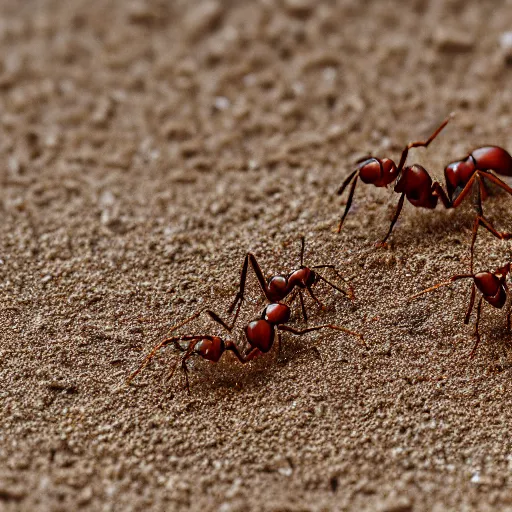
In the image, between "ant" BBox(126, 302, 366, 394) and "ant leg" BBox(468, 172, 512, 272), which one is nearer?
"ant" BBox(126, 302, 366, 394)

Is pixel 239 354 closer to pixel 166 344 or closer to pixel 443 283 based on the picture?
pixel 166 344

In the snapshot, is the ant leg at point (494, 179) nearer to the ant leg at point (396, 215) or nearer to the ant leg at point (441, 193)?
the ant leg at point (441, 193)

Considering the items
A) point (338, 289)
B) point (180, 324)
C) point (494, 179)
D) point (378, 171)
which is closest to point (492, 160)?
point (494, 179)

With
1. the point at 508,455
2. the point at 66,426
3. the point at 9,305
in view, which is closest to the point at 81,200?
the point at 9,305

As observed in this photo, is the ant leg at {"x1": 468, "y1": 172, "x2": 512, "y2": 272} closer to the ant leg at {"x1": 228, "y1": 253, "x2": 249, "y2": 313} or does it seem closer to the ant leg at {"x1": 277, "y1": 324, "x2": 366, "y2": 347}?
the ant leg at {"x1": 277, "y1": 324, "x2": 366, "y2": 347}

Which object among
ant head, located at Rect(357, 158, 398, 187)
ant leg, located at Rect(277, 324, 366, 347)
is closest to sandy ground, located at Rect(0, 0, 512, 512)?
ant leg, located at Rect(277, 324, 366, 347)
